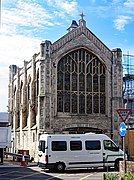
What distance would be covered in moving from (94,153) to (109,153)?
1.07 metres

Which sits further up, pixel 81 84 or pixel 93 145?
pixel 81 84

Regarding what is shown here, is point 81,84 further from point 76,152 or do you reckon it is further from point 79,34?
point 76,152

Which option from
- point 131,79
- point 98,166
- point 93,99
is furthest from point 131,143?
point 98,166

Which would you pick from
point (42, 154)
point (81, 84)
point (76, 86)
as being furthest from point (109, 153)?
point (81, 84)

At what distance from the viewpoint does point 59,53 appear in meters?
36.9

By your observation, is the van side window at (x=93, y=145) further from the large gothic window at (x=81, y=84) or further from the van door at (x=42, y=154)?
the large gothic window at (x=81, y=84)

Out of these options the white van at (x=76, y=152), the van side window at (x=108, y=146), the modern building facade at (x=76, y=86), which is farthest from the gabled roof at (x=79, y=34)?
the van side window at (x=108, y=146)

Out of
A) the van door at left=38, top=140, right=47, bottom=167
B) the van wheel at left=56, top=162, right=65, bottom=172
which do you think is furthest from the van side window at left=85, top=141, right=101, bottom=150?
the van door at left=38, top=140, right=47, bottom=167

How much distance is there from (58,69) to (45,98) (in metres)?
3.21

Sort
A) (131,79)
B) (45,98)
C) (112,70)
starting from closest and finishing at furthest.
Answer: (45,98)
(112,70)
(131,79)

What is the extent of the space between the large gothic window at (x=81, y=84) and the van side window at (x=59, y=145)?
461 inches

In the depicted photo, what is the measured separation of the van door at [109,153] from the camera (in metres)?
25.5

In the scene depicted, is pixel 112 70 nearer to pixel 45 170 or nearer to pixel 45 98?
pixel 45 98

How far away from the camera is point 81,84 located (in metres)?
37.8
